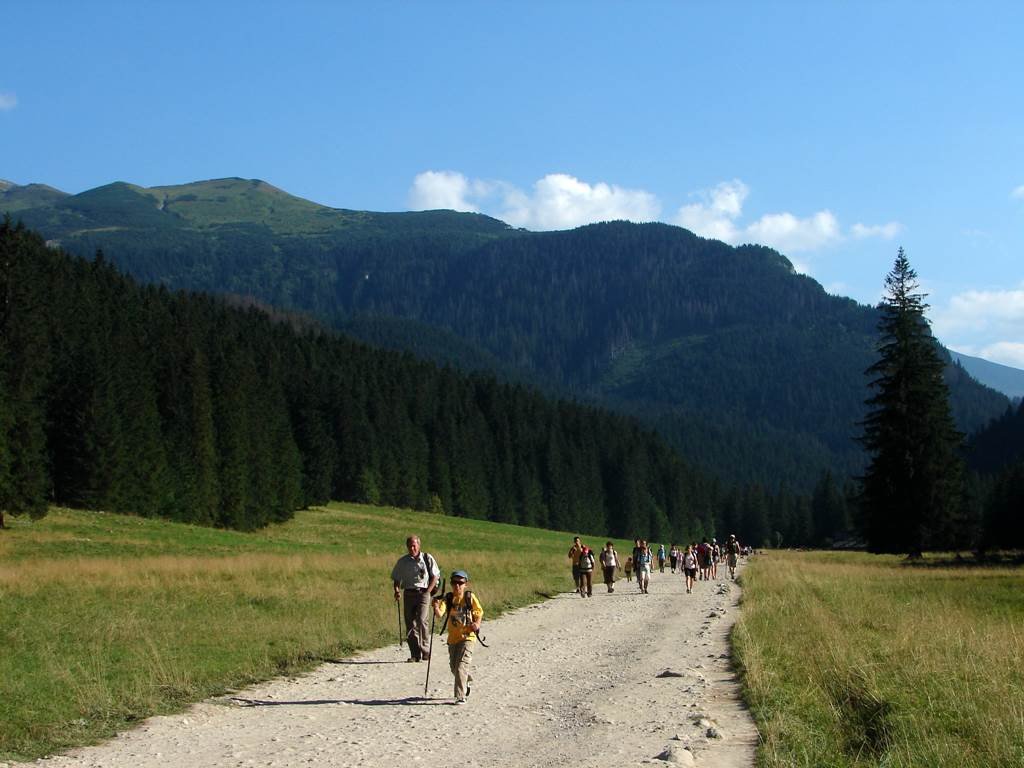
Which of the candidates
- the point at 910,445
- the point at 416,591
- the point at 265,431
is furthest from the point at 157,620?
the point at 265,431

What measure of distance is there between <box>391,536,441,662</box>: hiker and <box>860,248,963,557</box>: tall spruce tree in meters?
30.3

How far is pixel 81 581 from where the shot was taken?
22578 millimetres

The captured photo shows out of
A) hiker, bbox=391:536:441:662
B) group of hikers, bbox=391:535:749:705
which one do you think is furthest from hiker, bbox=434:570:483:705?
hiker, bbox=391:536:441:662

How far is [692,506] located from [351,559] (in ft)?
355

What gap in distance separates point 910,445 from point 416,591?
107 feet

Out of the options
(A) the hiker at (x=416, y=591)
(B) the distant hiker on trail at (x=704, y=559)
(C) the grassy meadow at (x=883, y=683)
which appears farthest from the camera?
(B) the distant hiker on trail at (x=704, y=559)

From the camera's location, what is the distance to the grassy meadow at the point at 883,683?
8.62 m

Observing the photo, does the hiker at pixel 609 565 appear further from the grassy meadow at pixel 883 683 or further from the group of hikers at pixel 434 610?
the group of hikers at pixel 434 610

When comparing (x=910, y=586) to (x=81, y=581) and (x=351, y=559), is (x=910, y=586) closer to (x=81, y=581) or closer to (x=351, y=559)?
(x=351, y=559)

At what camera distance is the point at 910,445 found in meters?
40.8

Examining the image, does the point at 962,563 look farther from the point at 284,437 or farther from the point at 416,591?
the point at 284,437

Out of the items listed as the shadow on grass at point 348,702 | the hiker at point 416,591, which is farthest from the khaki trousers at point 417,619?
the shadow on grass at point 348,702

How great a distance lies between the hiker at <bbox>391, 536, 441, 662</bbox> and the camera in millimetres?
14438

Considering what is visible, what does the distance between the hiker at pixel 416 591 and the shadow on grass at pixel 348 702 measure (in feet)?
9.61
